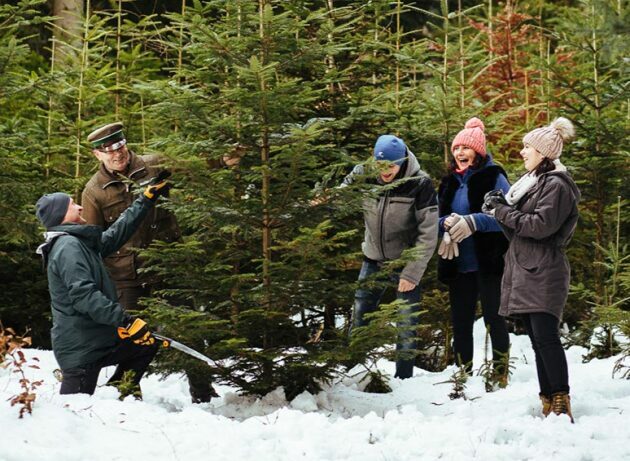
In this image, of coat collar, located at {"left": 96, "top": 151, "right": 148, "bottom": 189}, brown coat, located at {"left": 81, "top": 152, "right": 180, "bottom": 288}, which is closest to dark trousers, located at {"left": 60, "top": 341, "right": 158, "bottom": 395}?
brown coat, located at {"left": 81, "top": 152, "right": 180, "bottom": 288}

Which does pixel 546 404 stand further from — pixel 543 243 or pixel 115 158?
pixel 115 158

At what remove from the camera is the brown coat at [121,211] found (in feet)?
26.8

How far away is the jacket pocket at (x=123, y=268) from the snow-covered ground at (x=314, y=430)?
117cm

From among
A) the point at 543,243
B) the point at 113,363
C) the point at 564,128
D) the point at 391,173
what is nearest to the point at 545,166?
the point at 564,128

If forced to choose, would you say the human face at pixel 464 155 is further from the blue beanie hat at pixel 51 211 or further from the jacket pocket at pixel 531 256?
the blue beanie hat at pixel 51 211

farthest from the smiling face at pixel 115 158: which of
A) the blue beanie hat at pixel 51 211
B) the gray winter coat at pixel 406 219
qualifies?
the gray winter coat at pixel 406 219

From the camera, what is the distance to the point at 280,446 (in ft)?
19.4

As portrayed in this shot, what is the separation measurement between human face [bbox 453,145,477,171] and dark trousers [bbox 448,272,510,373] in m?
0.99

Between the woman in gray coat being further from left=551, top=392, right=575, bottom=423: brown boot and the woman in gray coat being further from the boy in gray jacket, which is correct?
the boy in gray jacket

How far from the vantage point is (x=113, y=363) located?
7.14 metres

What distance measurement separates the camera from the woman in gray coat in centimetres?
645

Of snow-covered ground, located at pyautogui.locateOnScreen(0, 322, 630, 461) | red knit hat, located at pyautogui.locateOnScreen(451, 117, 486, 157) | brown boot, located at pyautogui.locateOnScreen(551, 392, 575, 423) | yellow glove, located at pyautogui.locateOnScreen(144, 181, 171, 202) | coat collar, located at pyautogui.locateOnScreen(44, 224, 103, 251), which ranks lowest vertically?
snow-covered ground, located at pyautogui.locateOnScreen(0, 322, 630, 461)

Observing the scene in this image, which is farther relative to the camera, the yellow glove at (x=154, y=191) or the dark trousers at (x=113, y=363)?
the yellow glove at (x=154, y=191)

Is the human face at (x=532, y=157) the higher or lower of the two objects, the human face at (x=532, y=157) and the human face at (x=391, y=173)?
the higher
